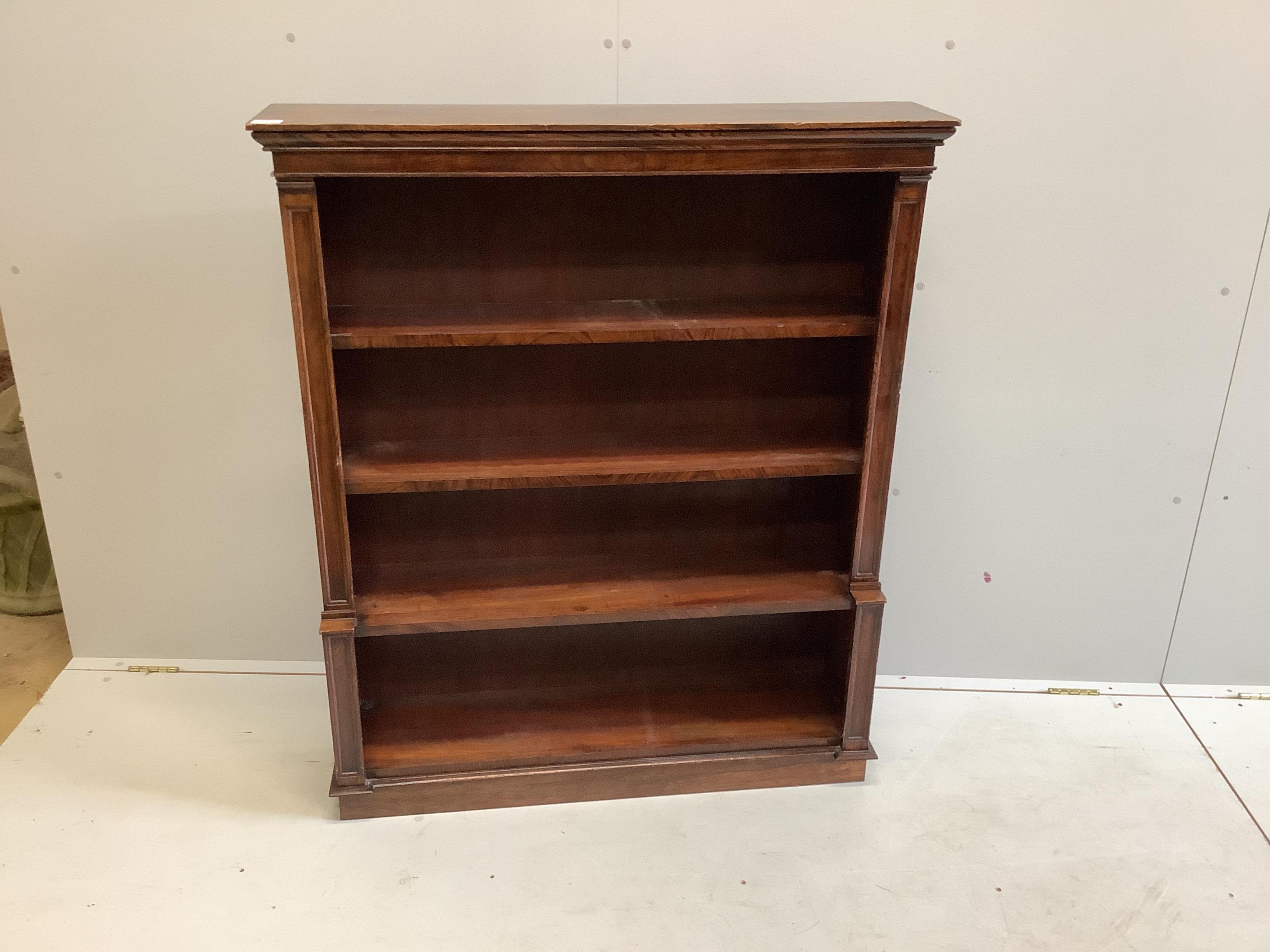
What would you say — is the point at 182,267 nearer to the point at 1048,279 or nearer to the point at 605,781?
the point at 605,781

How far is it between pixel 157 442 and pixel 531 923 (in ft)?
4.19

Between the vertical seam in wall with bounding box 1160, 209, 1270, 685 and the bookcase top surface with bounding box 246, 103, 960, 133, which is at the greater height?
the bookcase top surface with bounding box 246, 103, 960, 133

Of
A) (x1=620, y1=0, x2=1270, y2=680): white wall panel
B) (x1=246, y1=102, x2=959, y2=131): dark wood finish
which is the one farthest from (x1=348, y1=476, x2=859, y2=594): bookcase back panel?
(x1=246, y1=102, x2=959, y2=131): dark wood finish

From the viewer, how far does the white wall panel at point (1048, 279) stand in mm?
1924

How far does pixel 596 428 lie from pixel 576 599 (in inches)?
13.2

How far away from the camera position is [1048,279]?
2080mm

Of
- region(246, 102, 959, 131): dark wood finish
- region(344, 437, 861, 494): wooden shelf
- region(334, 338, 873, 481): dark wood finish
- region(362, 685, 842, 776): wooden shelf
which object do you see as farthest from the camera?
region(362, 685, 842, 776): wooden shelf

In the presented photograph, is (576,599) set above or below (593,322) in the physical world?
below

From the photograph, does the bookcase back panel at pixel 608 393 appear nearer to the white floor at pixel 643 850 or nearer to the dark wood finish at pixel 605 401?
the dark wood finish at pixel 605 401

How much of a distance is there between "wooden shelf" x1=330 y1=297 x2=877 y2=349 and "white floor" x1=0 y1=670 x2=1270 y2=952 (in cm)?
93

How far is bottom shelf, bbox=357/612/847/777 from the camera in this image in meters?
2.02

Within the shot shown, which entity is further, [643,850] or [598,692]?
[598,692]

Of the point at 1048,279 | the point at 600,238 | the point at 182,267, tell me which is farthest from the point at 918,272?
the point at 182,267

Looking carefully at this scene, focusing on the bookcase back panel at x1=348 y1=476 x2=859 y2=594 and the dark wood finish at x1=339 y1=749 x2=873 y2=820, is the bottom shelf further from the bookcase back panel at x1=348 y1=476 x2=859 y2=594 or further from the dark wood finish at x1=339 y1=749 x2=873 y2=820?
the bookcase back panel at x1=348 y1=476 x2=859 y2=594
